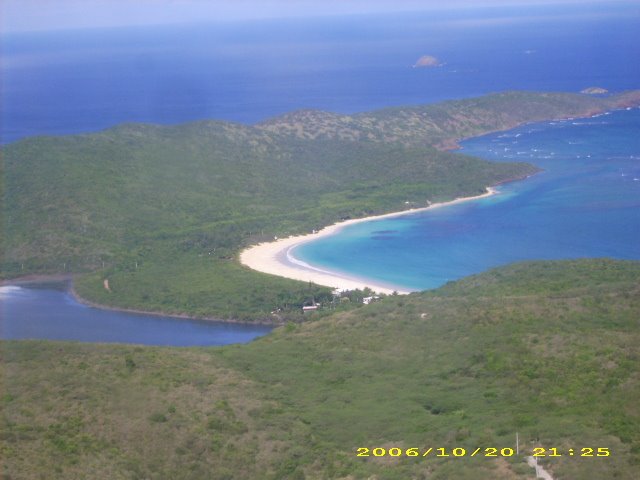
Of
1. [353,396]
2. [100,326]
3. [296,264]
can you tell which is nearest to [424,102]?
[296,264]

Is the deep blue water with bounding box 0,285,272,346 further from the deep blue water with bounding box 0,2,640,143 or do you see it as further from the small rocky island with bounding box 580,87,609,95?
the small rocky island with bounding box 580,87,609,95

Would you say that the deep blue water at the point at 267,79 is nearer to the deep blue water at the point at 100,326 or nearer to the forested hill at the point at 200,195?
the forested hill at the point at 200,195

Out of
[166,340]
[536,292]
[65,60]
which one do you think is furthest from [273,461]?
[65,60]

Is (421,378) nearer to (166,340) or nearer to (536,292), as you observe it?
(536,292)

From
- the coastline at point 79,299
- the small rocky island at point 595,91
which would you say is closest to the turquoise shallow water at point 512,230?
the coastline at point 79,299
